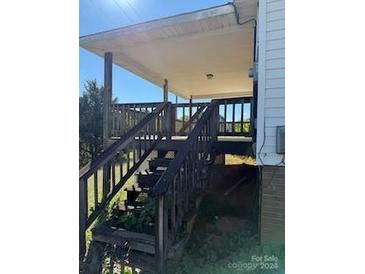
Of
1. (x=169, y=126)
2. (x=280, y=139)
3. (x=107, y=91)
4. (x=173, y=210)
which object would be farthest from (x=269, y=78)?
(x=107, y=91)

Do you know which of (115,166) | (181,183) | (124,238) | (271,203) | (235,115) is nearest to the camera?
(271,203)

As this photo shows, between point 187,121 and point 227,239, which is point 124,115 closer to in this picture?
point 187,121

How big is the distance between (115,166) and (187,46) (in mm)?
2051

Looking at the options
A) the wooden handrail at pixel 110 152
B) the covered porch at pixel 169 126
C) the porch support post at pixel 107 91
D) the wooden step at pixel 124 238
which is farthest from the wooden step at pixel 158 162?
the wooden step at pixel 124 238

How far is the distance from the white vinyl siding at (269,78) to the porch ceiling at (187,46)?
718mm

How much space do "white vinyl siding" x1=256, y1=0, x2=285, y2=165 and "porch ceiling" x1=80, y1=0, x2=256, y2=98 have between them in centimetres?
72

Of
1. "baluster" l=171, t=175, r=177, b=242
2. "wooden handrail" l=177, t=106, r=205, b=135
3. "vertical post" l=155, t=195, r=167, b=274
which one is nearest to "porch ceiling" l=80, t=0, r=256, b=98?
"wooden handrail" l=177, t=106, r=205, b=135

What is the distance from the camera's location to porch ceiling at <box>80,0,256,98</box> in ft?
9.91

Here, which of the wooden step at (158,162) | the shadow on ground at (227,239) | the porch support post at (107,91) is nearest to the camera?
the shadow on ground at (227,239)

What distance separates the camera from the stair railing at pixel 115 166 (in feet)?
7.19

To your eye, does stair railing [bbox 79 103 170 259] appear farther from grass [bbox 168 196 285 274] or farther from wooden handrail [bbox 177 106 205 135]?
grass [bbox 168 196 285 274]

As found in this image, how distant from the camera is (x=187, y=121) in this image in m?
4.57

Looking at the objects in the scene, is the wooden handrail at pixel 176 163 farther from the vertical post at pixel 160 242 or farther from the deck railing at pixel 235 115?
the deck railing at pixel 235 115
